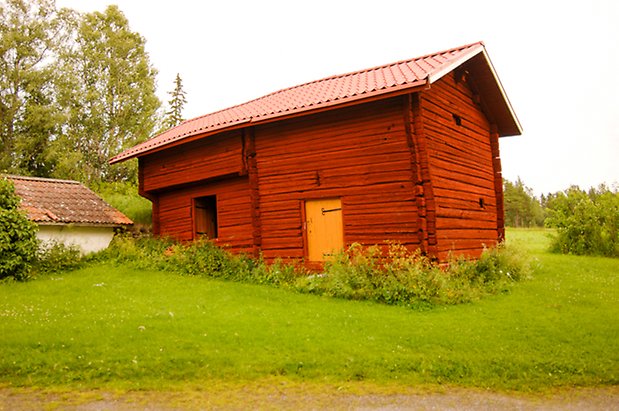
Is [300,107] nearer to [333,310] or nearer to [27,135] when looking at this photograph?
[333,310]

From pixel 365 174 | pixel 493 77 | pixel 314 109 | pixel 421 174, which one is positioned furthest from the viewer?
pixel 493 77

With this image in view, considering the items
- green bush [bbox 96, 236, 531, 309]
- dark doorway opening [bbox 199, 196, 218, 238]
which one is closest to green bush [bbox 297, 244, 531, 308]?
green bush [bbox 96, 236, 531, 309]

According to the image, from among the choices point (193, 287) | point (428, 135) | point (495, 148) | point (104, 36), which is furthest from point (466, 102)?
point (104, 36)

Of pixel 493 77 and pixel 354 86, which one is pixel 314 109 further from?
pixel 493 77

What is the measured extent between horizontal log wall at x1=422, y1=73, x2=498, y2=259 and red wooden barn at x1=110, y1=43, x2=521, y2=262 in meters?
0.05

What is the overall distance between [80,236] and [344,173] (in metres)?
10.2

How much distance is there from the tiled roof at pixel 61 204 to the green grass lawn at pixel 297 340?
4.97 m

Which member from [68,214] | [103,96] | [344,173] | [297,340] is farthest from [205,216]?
[103,96]

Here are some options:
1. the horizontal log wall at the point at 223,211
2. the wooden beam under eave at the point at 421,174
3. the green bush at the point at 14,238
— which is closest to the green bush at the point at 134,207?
the horizontal log wall at the point at 223,211

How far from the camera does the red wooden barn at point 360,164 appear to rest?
1220 cm

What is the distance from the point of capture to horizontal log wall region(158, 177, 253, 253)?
1536cm

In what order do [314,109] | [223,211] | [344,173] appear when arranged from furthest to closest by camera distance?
1. [223,211]
2. [344,173]
3. [314,109]

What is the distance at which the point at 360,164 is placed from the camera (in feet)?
42.0

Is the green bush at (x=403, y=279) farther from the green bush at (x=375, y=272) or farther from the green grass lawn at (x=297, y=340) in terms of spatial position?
the green grass lawn at (x=297, y=340)
